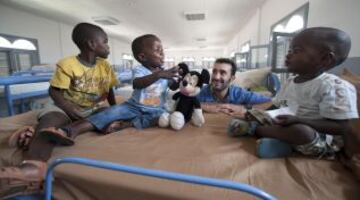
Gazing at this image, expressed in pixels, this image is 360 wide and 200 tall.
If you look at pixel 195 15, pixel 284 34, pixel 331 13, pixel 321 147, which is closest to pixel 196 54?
pixel 195 15

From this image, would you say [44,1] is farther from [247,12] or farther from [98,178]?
[98,178]

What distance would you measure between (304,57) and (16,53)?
743 centimetres

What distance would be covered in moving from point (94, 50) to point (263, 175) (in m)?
1.32

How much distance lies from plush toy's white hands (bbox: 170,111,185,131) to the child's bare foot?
0.89ft

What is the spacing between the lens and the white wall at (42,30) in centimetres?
593

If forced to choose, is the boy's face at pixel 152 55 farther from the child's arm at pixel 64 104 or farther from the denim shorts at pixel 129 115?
the child's arm at pixel 64 104

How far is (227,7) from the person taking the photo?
5.53m

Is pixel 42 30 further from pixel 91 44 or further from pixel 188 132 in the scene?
pixel 188 132

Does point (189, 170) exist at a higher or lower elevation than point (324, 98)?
lower

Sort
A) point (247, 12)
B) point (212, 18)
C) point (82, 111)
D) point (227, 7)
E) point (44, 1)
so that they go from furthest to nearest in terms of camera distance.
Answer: point (212, 18) < point (247, 12) < point (227, 7) < point (44, 1) < point (82, 111)

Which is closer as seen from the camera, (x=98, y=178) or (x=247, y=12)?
(x=98, y=178)

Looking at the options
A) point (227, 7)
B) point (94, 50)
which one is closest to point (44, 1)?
point (227, 7)

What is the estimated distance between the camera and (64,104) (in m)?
1.30

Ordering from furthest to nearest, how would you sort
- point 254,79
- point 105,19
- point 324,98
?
point 105,19 < point 254,79 < point 324,98
